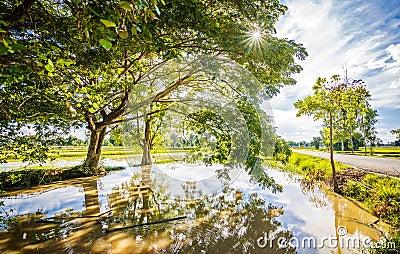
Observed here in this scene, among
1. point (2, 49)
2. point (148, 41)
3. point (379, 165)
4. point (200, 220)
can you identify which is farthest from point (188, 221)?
point (379, 165)

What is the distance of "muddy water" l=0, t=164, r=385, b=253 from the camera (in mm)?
4145

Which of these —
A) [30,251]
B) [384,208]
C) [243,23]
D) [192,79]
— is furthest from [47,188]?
[384,208]

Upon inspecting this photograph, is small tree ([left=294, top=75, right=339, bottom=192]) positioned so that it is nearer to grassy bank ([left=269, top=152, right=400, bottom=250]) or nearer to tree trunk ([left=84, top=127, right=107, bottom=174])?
grassy bank ([left=269, top=152, right=400, bottom=250])

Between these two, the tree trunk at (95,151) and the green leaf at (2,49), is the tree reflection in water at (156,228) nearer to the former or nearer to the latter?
the green leaf at (2,49)

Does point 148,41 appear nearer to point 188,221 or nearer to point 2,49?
point 2,49

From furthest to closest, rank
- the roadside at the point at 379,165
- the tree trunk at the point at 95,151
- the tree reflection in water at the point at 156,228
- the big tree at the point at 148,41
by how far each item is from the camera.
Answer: the tree trunk at the point at 95,151 → the roadside at the point at 379,165 → the tree reflection in water at the point at 156,228 → the big tree at the point at 148,41

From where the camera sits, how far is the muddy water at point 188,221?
4.14m

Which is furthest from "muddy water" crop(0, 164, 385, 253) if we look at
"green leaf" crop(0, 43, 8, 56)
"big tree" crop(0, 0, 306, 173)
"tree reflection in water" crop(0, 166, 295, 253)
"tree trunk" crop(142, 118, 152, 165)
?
"green leaf" crop(0, 43, 8, 56)

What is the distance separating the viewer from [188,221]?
5387mm

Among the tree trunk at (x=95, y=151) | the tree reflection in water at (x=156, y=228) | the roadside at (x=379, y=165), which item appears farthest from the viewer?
the tree trunk at (x=95, y=151)

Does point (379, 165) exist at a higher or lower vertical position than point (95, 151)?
lower

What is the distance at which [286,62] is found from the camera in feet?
13.9

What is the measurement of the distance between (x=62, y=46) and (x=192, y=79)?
17.0 ft

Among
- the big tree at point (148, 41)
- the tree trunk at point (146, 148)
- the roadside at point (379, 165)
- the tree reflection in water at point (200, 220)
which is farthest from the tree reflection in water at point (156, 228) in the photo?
the roadside at point (379, 165)
